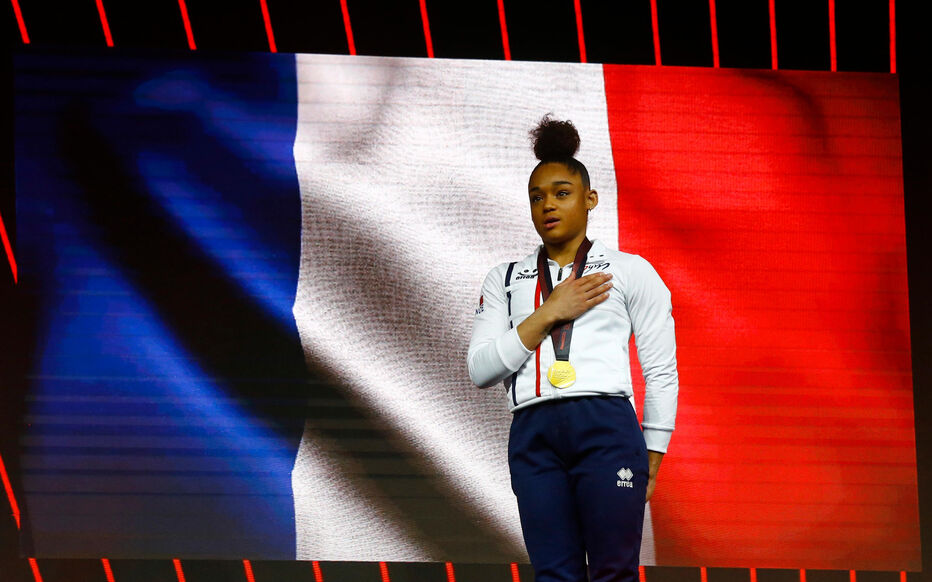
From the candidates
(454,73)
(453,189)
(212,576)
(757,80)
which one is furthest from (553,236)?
(212,576)

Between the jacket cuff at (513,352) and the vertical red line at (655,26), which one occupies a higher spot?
the vertical red line at (655,26)

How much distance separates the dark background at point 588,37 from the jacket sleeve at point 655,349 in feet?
4.89

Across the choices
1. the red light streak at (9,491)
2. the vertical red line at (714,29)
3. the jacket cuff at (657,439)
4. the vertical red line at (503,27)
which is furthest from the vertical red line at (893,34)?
the red light streak at (9,491)

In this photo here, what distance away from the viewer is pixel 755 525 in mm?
3191

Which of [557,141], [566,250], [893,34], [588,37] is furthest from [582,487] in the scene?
[893,34]

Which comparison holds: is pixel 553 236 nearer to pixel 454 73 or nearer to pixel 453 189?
pixel 453 189

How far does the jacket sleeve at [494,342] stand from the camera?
6.33ft

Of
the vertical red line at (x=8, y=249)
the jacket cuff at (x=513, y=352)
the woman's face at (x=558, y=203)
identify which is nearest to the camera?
the jacket cuff at (x=513, y=352)

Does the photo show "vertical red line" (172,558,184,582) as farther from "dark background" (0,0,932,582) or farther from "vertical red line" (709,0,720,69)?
"vertical red line" (709,0,720,69)

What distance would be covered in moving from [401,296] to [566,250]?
1234 mm

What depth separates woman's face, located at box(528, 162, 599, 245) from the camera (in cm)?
208

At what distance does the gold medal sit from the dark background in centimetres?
169

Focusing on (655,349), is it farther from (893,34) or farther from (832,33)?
(893,34)

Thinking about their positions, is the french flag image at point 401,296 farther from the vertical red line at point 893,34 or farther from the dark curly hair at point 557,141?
A: the dark curly hair at point 557,141
